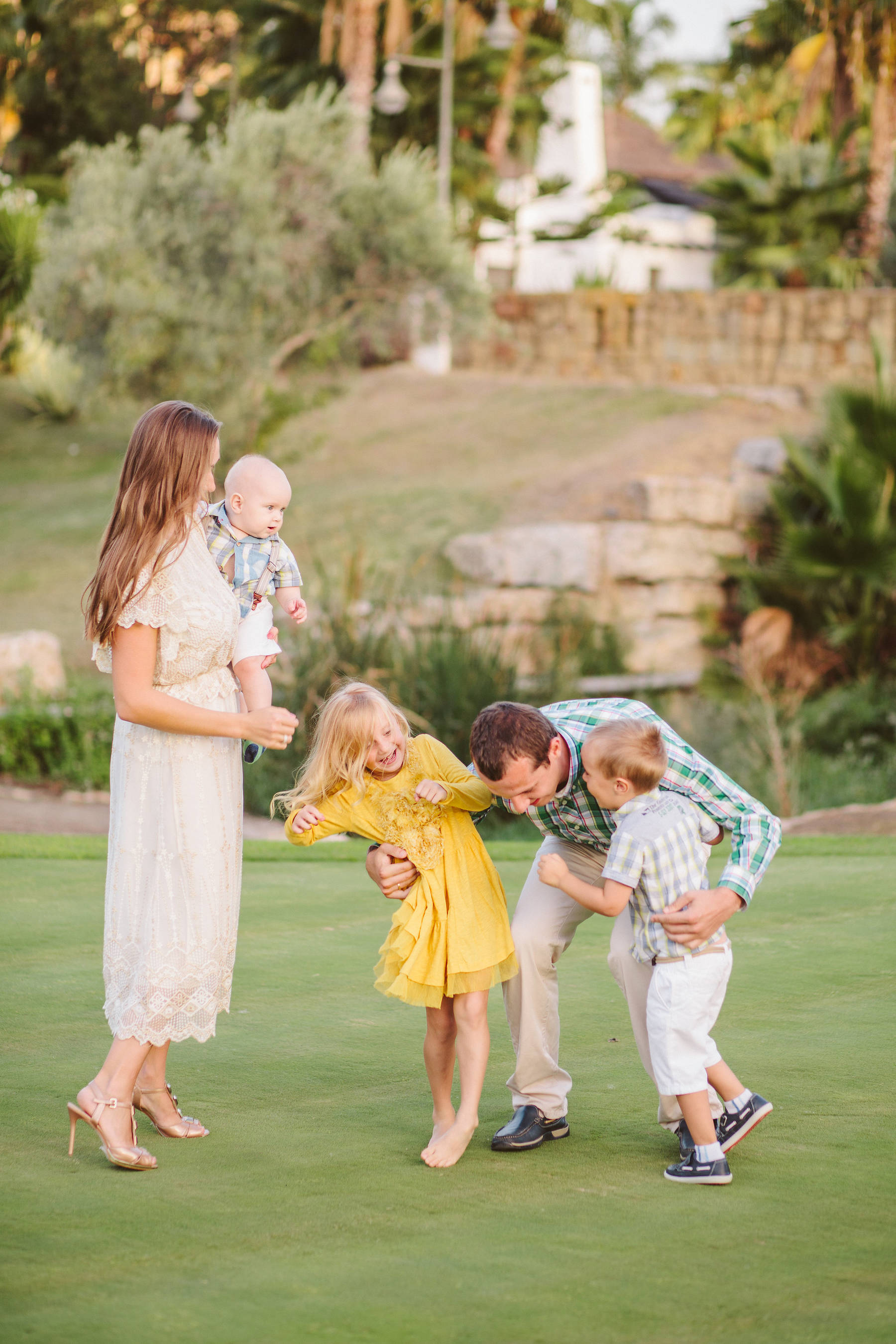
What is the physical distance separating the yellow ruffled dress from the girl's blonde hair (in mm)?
52

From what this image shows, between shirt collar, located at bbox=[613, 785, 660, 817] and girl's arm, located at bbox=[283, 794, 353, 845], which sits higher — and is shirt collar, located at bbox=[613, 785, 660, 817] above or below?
above

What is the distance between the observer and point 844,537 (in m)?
14.8

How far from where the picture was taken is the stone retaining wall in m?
20.9

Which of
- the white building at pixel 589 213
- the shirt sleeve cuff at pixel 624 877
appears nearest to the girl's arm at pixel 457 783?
the shirt sleeve cuff at pixel 624 877

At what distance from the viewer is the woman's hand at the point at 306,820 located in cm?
347

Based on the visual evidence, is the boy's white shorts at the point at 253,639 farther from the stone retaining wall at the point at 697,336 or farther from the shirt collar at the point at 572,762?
the stone retaining wall at the point at 697,336

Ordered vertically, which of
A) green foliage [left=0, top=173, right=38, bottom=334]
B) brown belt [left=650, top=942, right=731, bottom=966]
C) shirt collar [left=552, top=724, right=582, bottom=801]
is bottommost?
brown belt [left=650, top=942, right=731, bottom=966]

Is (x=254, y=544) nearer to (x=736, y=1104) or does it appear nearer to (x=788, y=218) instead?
(x=736, y=1104)

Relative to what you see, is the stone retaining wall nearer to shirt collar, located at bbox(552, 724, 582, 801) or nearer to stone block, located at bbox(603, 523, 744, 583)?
stone block, located at bbox(603, 523, 744, 583)

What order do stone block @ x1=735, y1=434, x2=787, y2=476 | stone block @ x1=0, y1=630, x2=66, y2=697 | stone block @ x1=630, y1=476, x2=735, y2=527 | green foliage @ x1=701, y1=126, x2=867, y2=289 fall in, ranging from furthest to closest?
green foliage @ x1=701, y1=126, x2=867, y2=289 < stone block @ x1=735, y1=434, x2=787, y2=476 < stone block @ x1=630, y1=476, x2=735, y2=527 < stone block @ x1=0, y1=630, x2=66, y2=697

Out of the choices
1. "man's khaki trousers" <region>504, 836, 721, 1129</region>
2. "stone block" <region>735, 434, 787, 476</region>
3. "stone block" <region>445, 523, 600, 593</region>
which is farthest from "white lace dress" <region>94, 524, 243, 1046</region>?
"stone block" <region>735, 434, 787, 476</region>

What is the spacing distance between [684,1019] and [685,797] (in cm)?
52

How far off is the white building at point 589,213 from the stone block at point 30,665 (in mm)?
20771

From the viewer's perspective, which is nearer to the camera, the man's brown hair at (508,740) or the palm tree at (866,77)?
the man's brown hair at (508,740)
